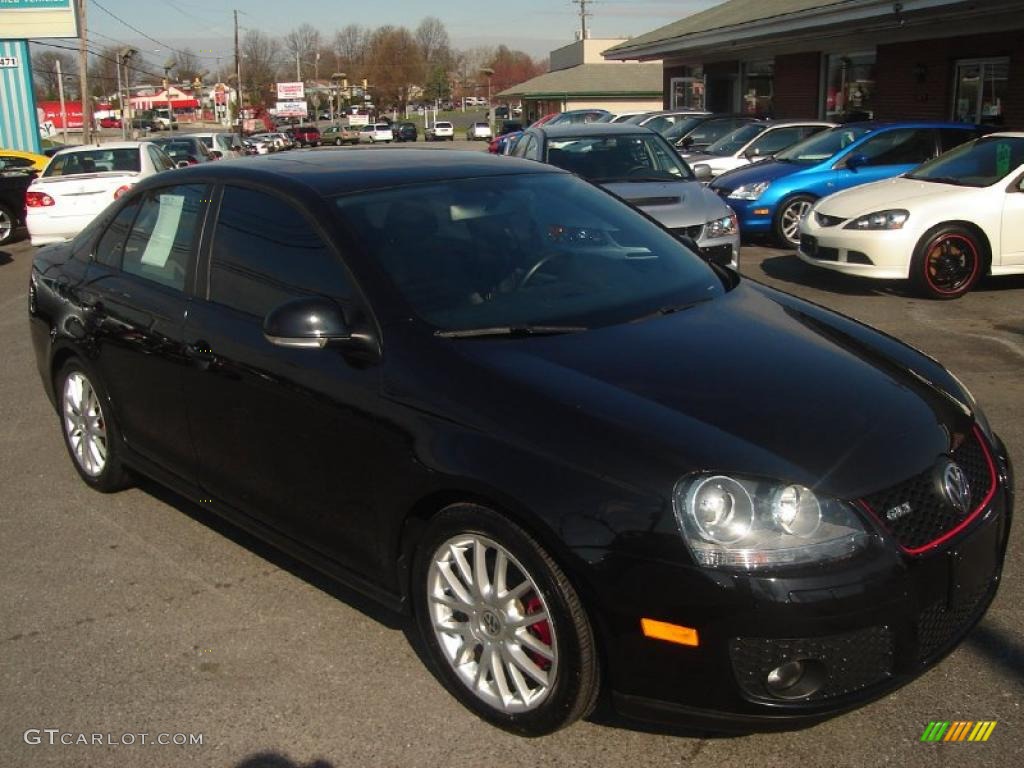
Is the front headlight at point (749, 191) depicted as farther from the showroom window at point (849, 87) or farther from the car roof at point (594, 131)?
the showroom window at point (849, 87)

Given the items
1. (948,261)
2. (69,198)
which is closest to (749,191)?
(948,261)

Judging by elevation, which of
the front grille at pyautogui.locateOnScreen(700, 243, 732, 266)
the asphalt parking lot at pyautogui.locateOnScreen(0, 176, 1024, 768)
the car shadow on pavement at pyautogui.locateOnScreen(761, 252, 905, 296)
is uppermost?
the front grille at pyautogui.locateOnScreen(700, 243, 732, 266)

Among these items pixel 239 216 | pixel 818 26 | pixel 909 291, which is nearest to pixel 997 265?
pixel 909 291

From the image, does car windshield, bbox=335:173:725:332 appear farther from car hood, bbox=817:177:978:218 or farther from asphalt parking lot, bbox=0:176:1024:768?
car hood, bbox=817:177:978:218

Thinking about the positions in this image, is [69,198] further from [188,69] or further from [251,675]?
[188,69]

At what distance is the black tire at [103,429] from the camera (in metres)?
4.79

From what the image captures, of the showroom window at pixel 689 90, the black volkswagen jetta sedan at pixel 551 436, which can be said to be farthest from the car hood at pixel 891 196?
→ the showroom window at pixel 689 90

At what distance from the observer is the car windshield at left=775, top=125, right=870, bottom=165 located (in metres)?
13.4

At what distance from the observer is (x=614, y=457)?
2.75m

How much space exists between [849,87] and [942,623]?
869 inches

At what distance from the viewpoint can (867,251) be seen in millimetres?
9328

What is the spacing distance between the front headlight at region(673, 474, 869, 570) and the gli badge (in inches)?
15.3

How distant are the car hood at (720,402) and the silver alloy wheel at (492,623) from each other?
395 millimetres
